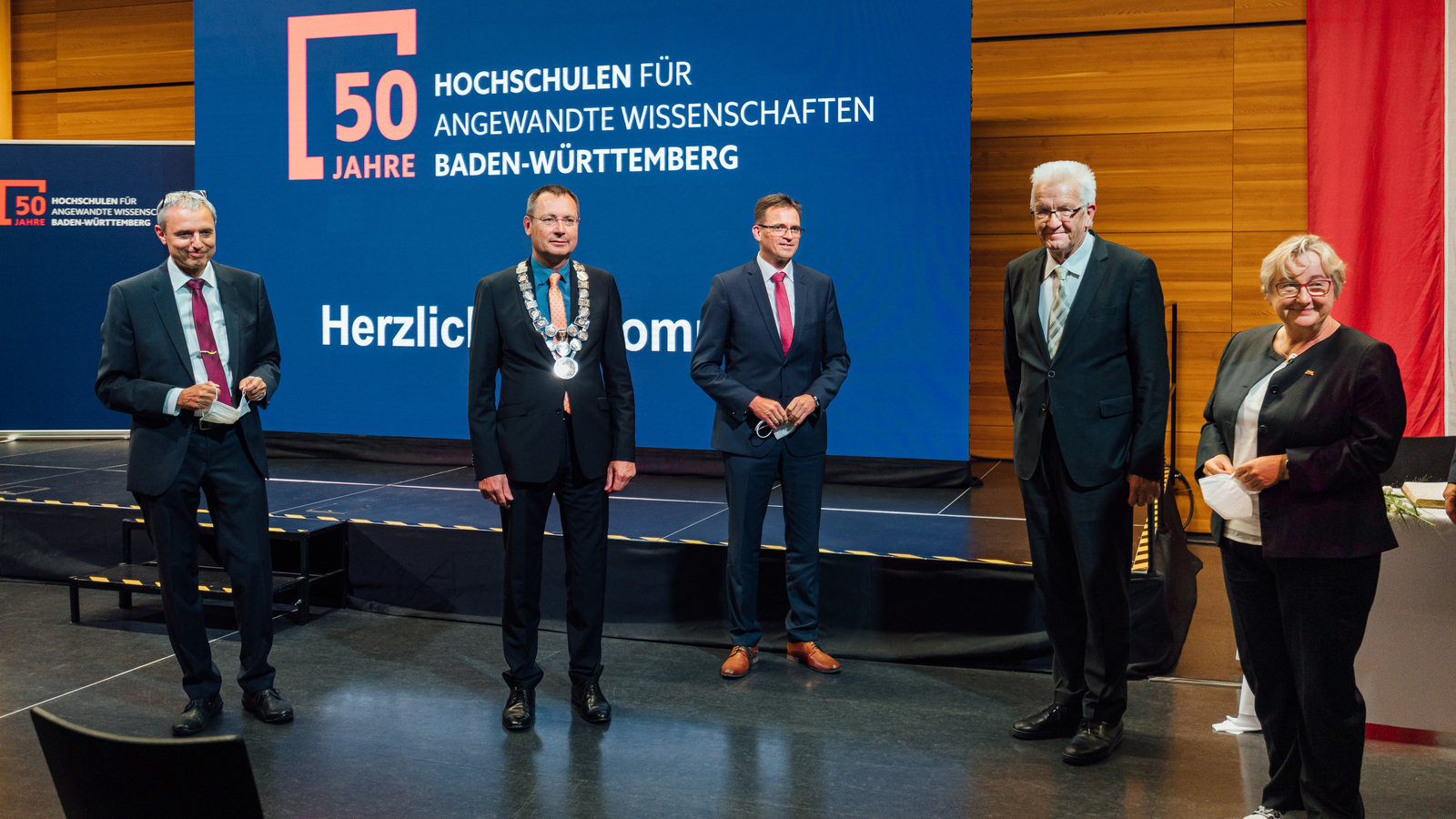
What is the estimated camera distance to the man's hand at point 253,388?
9.93 feet

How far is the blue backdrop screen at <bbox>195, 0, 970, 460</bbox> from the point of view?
18.3 ft

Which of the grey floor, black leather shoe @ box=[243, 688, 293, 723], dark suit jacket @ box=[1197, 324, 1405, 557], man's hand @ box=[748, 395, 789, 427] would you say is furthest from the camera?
man's hand @ box=[748, 395, 789, 427]

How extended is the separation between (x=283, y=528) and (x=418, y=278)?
2368 millimetres

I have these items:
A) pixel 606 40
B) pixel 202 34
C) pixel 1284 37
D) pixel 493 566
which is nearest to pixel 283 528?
pixel 493 566

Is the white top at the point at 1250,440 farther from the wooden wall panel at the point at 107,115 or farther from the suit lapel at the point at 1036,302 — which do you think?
the wooden wall panel at the point at 107,115

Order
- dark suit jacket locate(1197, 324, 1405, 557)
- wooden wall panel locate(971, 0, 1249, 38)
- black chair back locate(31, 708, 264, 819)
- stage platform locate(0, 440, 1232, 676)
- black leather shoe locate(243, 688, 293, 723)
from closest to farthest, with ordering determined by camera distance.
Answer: black chair back locate(31, 708, 264, 819)
dark suit jacket locate(1197, 324, 1405, 557)
black leather shoe locate(243, 688, 293, 723)
stage platform locate(0, 440, 1232, 676)
wooden wall panel locate(971, 0, 1249, 38)

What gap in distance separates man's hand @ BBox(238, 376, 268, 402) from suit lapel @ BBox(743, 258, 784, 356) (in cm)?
149

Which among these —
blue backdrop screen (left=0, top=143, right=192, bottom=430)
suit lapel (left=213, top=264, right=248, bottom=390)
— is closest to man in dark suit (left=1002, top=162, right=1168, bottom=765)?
suit lapel (left=213, top=264, right=248, bottom=390)

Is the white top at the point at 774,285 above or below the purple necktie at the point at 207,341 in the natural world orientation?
above

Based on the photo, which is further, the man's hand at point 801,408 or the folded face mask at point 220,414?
the man's hand at point 801,408

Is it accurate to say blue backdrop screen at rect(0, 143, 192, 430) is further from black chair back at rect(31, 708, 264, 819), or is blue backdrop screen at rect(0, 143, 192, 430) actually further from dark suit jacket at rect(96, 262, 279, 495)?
black chair back at rect(31, 708, 264, 819)

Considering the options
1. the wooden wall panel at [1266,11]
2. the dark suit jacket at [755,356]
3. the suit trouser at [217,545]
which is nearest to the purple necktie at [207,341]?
Answer: the suit trouser at [217,545]

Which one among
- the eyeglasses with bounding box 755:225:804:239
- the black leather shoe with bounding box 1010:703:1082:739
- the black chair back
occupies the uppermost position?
the eyeglasses with bounding box 755:225:804:239

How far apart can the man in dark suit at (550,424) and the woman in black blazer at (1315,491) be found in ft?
5.27
